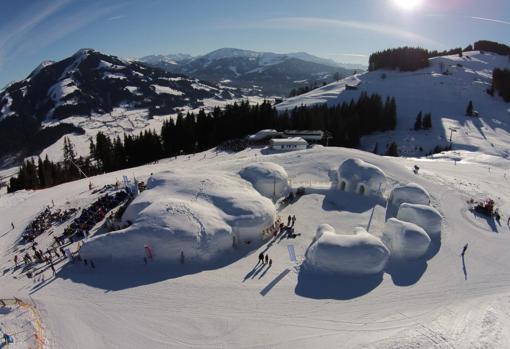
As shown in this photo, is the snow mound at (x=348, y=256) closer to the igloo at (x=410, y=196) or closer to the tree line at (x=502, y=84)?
the igloo at (x=410, y=196)

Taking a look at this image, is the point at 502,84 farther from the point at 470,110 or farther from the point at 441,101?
the point at 441,101

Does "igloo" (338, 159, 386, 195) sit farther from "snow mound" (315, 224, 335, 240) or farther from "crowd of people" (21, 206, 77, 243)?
"crowd of people" (21, 206, 77, 243)

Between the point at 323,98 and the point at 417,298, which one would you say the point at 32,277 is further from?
the point at 323,98

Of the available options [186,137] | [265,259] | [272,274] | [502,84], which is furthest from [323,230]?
[502,84]

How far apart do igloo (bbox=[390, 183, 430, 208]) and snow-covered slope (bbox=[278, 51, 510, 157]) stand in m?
56.8

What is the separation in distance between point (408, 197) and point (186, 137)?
2267 inches

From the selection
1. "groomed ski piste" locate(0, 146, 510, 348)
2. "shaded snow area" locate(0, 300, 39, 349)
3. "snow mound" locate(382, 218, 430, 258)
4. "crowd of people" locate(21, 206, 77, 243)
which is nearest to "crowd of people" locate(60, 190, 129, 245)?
"groomed ski piste" locate(0, 146, 510, 348)

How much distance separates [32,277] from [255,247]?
63.5 feet

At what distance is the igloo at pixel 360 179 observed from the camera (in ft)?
134

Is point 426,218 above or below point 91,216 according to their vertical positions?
below

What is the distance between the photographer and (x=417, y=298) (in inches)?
981

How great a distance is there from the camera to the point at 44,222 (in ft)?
133

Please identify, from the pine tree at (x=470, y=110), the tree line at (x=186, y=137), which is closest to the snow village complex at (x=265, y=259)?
the tree line at (x=186, y=137)

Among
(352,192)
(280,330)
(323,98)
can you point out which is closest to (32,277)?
(280,330)
